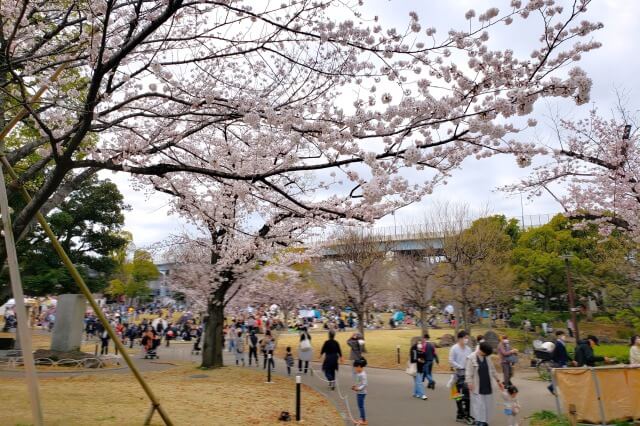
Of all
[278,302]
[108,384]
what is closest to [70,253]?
[278,302]

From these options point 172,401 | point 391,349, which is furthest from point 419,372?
point 391,349

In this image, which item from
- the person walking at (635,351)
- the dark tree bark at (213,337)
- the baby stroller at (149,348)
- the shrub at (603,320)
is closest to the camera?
the person walking at (635,351)

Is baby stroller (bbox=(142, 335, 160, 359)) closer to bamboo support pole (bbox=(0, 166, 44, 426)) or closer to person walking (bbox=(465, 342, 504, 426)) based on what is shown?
person walking (bbox=(465, 342, 504, 426))

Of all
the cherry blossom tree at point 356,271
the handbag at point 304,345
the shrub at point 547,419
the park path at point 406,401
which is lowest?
the park path at point 406,401

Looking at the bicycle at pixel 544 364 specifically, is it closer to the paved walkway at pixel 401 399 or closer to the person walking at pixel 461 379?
the paved walkway at pixel 401 399

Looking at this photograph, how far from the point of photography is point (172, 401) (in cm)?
975

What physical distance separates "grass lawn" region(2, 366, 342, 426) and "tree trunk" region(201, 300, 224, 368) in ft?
5.61

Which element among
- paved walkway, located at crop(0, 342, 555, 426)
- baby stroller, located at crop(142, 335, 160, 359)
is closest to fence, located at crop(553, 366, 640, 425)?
paved walkway, located at crop(0, 342, 555, 426)

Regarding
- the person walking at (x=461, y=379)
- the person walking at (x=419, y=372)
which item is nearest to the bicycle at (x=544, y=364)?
the person walking at (x=419, y=372)

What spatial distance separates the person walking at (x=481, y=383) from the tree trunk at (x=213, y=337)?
968 centimetres

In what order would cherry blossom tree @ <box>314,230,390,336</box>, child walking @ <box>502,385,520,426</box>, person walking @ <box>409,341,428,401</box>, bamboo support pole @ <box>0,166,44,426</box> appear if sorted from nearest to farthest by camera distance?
bamboo support pole @ <box>0,166,44,426</box> → child walking @ <box>502,385,520,426</box> → person walking @ <box>409,341,428,401</box> → cherry blossom tree @ <box>314,230,390,336</box>

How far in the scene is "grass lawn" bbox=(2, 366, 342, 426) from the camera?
7.99m

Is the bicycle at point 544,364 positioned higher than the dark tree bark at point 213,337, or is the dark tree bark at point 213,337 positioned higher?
the dark tree bark at point 213,337

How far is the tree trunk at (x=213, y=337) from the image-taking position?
15664 mm
